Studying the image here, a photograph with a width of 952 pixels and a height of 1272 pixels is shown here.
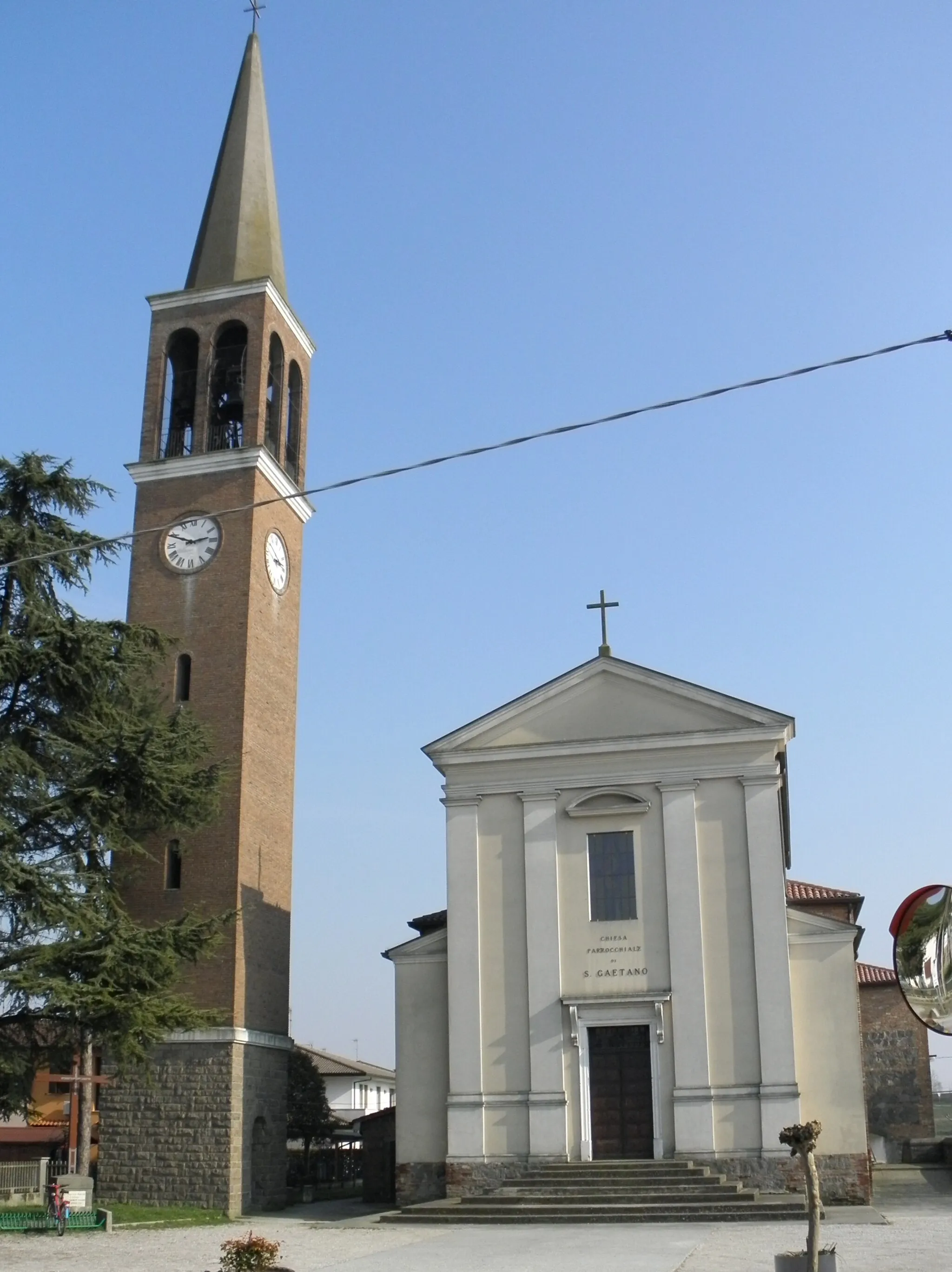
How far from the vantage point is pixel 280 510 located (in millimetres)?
29344

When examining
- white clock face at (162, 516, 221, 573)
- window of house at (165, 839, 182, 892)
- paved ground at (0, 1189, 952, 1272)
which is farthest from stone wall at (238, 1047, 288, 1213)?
white clock face at (162, 516, 221, 573)

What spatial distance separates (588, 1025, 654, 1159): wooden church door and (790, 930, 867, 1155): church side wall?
268cm

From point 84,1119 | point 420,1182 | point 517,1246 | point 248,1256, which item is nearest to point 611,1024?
point 420,1182

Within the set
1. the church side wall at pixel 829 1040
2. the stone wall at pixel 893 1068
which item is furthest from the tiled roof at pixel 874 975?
the church side wall at pixel 829 1040

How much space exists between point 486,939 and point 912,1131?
63.4ft

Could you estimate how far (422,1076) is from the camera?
81.8ft

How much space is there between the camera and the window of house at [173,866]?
1022 inches

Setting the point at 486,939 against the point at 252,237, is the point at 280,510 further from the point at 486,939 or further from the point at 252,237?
the point at 486,939

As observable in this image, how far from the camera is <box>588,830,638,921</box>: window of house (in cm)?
2466

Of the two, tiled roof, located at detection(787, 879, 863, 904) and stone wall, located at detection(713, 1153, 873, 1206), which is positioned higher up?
tiled roof, located at detection(787, 879, 863, 904)

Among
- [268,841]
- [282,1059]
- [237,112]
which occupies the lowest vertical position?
[282,1059]

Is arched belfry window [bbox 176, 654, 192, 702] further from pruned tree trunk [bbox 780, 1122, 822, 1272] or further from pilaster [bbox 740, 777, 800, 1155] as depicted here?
pruned tree trunk [bbox 780, 1122, 822, 1272]

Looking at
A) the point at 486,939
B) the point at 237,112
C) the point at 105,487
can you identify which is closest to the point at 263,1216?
the point at 486,939

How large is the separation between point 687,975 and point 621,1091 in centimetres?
236
